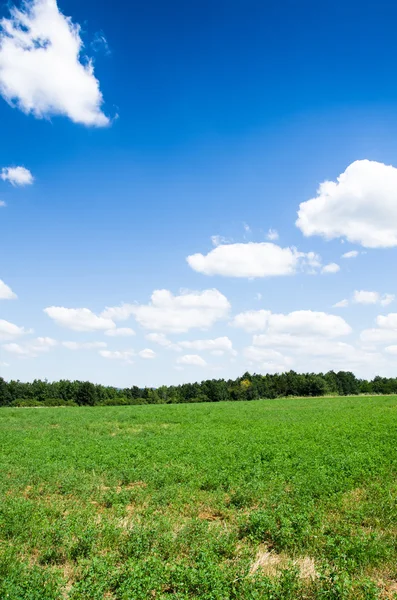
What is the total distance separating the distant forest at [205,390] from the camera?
10225 centimetres

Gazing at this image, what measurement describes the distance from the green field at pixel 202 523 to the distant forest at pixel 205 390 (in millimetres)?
82184

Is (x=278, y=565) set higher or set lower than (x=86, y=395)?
lower

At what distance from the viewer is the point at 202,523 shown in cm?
850

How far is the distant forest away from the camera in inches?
4026

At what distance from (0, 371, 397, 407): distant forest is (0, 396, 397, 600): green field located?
8218cm

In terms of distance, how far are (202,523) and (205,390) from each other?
11885 cm

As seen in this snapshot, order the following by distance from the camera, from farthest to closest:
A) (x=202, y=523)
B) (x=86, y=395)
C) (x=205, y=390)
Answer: (x=205, y=390) < (x=86, y=395) < (x=202, y=523)

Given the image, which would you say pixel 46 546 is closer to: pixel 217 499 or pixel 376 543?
pixel 217 499

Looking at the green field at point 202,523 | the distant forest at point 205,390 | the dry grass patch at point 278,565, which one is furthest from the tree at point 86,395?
the dry grass patch at point 278,565

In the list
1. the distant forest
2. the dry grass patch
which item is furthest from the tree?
the dry grass patch

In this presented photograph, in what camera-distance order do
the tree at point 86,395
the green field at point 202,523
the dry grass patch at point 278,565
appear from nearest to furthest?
1. the green field at point 202,523
2. the dry grass patch at point 278,565
3. the tree at point 86,395

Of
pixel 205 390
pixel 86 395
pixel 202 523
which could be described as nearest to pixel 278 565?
pixel 202 523

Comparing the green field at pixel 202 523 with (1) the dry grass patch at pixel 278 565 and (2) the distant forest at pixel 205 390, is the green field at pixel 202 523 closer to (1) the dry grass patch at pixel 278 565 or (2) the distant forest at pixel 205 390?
(1) the dry grass patch at pixel 278 565

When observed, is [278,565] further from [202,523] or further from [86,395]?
[86,395]
